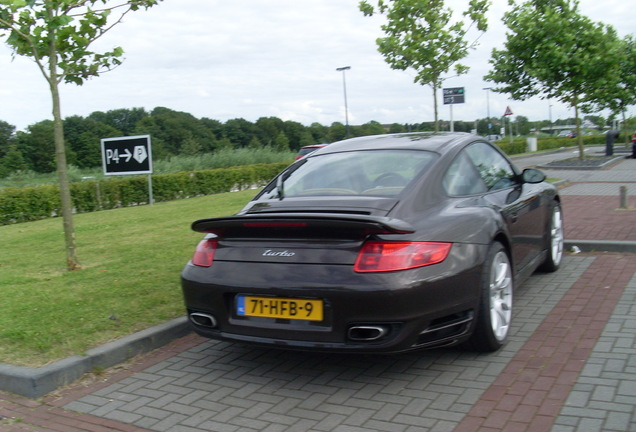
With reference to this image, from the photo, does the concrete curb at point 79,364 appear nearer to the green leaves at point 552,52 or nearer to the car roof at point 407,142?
the car roof at point 407,142

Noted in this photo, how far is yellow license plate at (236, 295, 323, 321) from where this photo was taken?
140 inches

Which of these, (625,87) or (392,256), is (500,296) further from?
(625,87)

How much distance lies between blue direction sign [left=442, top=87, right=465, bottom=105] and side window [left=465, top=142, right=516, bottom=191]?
12.8 m

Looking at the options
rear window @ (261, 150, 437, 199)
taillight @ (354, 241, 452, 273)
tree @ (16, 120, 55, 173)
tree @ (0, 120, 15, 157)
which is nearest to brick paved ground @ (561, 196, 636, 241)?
rear window @ (261, 150, 437, 199)

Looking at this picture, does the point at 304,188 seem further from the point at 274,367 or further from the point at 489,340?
the point at 489,340

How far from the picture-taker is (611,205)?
11.0m

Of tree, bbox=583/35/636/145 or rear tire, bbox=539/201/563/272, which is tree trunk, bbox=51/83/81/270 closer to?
rear tire, bbox=539/201/563/272

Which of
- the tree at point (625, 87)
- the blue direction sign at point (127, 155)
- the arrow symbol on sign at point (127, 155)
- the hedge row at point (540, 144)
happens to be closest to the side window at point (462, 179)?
the blue direction sign at point (127, 155)

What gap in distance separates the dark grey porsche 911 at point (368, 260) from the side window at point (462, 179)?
0.04 feet

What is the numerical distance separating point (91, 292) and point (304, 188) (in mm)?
2678

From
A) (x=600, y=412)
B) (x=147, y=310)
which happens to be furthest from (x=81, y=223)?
(x=600, y=412)

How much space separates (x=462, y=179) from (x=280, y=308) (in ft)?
5.89

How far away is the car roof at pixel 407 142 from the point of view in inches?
184

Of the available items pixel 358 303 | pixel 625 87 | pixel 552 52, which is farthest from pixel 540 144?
pixel 358 303
